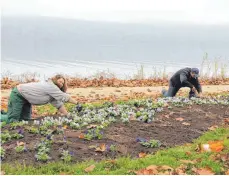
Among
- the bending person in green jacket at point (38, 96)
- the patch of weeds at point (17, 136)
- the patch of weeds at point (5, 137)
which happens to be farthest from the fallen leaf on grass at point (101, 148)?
the bending person in green jacket at point (38, 96)

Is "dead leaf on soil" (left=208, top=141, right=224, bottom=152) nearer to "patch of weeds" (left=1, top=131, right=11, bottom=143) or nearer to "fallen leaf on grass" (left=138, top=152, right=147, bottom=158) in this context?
"fallen leaf on grass" (left=138, top=152, right=147, bottom=158)

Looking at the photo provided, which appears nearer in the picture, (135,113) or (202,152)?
(202,152)

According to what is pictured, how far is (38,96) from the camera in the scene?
9625mm

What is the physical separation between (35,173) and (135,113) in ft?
12.1

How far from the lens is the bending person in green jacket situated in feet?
31.2

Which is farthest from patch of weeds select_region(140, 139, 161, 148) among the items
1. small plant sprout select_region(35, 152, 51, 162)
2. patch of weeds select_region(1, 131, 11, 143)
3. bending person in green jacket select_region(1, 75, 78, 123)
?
bending person in green jacket select_region(1, 75, 78, 123)

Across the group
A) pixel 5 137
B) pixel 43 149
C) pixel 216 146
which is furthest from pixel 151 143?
pixel 5 137

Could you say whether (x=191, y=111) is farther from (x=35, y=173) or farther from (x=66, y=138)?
(x=35, y=173)

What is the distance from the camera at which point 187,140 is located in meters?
8.50

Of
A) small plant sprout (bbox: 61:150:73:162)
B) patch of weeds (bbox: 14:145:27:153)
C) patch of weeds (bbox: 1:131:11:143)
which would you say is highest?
patch of weeds (bbox: 1:131:11:143)

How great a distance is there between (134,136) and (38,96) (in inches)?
90.9

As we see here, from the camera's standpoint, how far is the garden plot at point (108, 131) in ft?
23.6

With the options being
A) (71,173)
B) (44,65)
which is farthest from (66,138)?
(44,65)

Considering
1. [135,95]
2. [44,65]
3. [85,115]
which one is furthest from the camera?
[44,65]
